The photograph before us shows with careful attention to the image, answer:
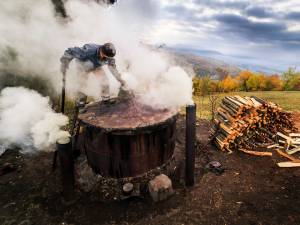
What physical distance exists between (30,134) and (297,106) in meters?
13.9

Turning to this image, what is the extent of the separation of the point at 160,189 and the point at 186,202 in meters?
0.69

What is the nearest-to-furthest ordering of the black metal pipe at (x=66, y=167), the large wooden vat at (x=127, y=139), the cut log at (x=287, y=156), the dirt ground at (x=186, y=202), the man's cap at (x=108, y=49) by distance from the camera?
1. the dirt ground at (x=186, y=202)
2. the black metal pipe at (x=66, y=167)
3. the large wooden vat at (x=127, y=139)
4. the man's cap at (x=108, y=49)
5. the cut log at (x=287, y=156)

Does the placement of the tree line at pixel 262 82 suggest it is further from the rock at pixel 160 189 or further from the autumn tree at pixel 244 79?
the rock at pixel 160 189

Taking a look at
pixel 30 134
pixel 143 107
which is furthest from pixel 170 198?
pixel 30 134

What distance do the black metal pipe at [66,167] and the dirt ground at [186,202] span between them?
0.70 ft

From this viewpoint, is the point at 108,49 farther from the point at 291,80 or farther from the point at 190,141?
the point at 291,80

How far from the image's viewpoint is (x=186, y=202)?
5.84 metres

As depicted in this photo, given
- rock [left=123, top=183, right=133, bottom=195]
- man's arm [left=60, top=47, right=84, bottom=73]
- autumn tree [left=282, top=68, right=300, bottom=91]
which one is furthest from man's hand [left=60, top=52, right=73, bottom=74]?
autumn tree [left=282, top=68, right=300, bottom=91]

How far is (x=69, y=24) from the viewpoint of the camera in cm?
1056

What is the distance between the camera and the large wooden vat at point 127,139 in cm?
589

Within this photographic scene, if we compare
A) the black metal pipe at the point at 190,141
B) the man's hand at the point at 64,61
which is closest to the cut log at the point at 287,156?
the black metal pipe at the point at 190,141

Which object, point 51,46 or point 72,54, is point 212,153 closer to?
point 72,54

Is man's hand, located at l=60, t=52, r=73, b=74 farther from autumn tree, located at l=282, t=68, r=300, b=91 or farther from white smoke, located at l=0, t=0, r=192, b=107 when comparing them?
autumn tree, located at l=282, t=68, r=300, b=91

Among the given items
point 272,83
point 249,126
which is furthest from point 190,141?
point 272,83
